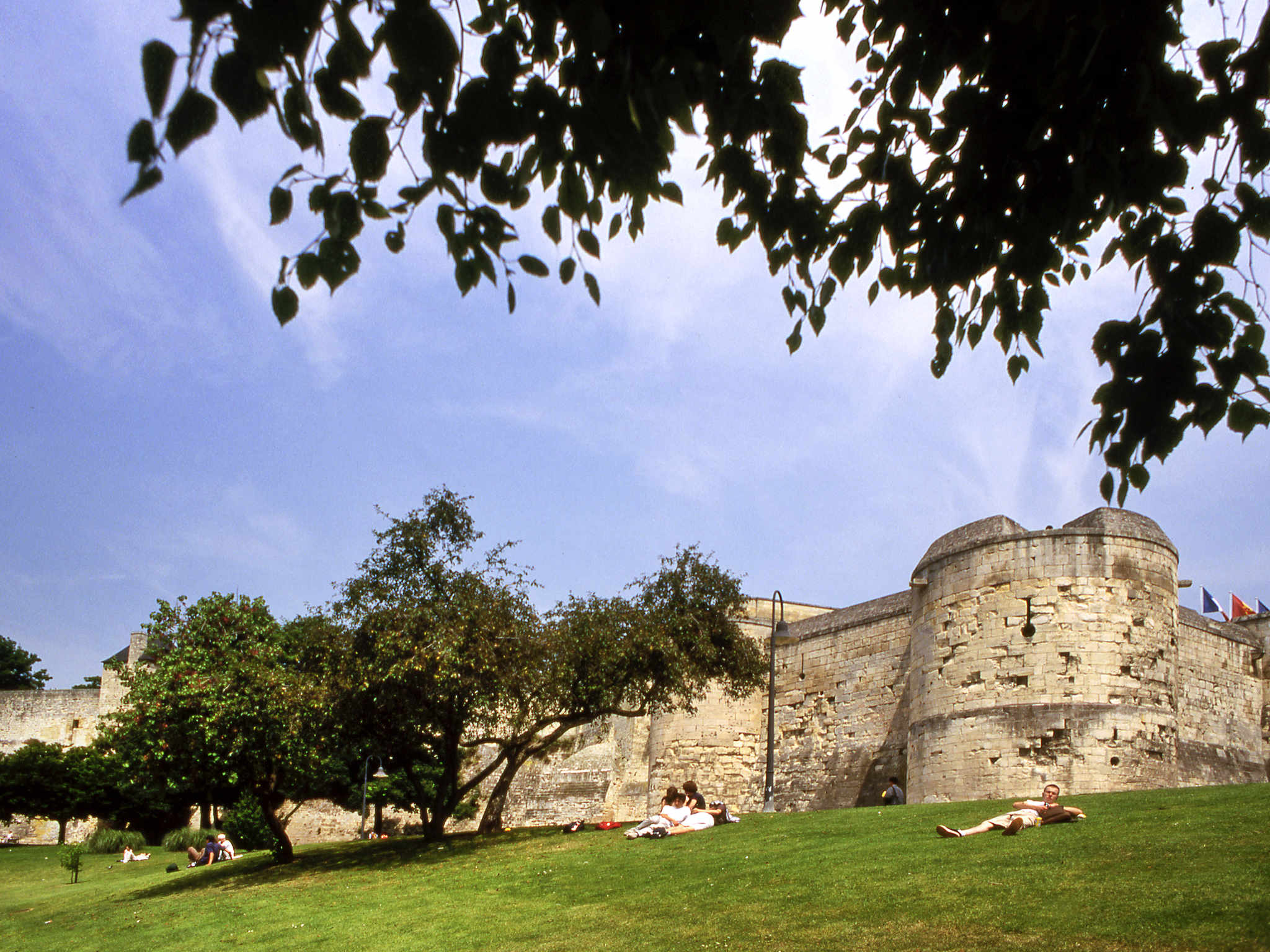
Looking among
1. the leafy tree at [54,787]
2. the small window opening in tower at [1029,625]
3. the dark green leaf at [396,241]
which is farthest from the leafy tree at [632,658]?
the leafy tree at [54,787]

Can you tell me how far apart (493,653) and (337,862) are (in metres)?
4.91

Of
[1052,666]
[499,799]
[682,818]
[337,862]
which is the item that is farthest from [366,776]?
[1052,666]

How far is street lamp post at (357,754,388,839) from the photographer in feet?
76.5

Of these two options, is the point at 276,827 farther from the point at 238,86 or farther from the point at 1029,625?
the point at 238,86

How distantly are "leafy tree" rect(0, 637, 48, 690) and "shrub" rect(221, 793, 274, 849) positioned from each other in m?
33.7

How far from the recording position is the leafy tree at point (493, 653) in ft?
58.4

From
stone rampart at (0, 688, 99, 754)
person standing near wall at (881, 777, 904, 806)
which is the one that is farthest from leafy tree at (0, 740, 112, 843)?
person standing near wall at (881, 777, 904, 806)

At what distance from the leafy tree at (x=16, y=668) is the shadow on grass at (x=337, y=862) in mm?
43709

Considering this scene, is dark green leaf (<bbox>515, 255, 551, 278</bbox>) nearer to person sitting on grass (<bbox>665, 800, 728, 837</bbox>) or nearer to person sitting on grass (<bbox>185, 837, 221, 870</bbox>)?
person sitting on grass (<bbox>665, 800, 728, 837</bbox>)

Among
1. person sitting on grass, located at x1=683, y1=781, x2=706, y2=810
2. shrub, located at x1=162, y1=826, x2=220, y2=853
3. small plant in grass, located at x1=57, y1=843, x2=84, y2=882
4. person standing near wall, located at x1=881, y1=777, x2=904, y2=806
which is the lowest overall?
small plant in grass, located at x1=57, y1=843, x2=84, y2=882

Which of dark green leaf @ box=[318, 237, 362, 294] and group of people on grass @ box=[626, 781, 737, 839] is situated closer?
dark green leaf @ box=[318, 237, 362, 294]

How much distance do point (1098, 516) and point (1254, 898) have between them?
13.0 metres

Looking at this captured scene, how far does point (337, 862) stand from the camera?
19031 millimetres

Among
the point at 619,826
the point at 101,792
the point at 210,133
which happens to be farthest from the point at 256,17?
the point at 101,792
